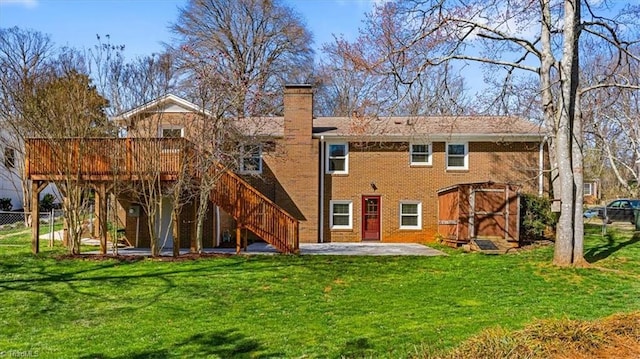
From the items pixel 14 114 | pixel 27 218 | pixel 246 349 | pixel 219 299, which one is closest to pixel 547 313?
pixel 246 349

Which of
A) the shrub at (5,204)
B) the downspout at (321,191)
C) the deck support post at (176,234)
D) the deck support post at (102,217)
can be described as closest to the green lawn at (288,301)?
the deck support post at (176,234)

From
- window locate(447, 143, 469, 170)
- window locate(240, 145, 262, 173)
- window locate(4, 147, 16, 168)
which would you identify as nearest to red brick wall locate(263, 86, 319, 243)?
window locate(240, 145, 262, 173)

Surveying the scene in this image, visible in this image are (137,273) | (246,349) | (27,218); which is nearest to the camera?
(246,349)

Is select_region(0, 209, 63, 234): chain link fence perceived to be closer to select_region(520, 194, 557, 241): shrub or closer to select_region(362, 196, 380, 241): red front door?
select_region(362, 196, 380, 241): red front door

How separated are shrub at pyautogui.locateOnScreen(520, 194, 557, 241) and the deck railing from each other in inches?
463

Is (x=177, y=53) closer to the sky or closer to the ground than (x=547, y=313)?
closer to the sky

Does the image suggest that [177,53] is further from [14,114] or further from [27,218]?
[27,218]

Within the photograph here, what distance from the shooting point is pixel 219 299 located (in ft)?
33.4

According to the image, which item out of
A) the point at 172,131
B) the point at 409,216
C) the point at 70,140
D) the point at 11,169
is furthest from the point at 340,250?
the point at 11,169

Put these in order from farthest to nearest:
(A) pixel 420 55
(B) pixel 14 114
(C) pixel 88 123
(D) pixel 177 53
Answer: (D) pixel 177 53 < (B) pixel 14 114 < (C) pixel 88 123 < (A) pixel 420 55

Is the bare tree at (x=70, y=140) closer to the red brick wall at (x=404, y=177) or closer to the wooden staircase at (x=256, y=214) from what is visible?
the wooden staircase at (x=256, y=214)

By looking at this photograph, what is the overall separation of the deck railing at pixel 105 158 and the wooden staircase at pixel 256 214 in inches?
62.4

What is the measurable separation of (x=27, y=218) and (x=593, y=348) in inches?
1044

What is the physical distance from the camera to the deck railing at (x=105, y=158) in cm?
1470
